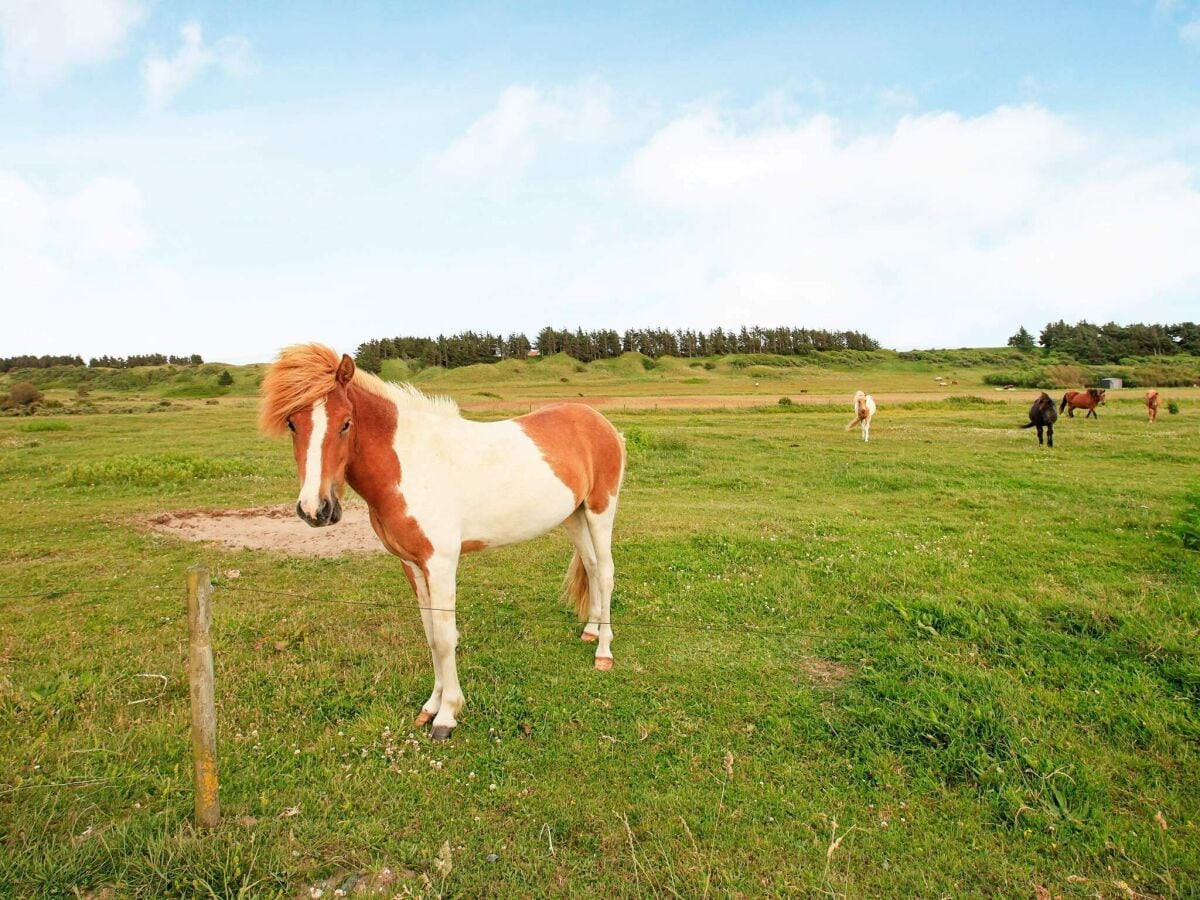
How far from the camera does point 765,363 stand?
11394cm

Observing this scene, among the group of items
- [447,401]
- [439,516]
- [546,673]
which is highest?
[447,401]

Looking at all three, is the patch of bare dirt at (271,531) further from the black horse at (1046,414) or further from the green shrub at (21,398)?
the green shrub at (21,398)

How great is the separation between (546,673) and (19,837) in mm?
3575

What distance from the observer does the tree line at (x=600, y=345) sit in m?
116

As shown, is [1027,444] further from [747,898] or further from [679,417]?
[747,898]

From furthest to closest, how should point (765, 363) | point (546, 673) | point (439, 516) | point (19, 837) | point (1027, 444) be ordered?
point (765, 363), point (1027, 444), point (546, 673), point (439, 516), point (19, 837)

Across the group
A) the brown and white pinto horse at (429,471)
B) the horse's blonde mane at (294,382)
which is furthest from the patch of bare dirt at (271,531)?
the horse's blonde mane at (294,382)

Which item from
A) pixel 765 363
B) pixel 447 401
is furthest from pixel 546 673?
pixel 765 363

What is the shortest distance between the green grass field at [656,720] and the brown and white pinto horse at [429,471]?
2.90 feet

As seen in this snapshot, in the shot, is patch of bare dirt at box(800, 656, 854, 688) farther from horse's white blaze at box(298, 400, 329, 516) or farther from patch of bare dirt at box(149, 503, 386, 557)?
patch of bare dirt at box(149, 503, 386, 557)

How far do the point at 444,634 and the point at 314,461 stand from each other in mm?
1695

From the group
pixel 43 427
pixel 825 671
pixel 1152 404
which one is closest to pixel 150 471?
pixel 825 671

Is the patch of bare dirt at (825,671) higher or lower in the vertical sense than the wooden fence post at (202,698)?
lower

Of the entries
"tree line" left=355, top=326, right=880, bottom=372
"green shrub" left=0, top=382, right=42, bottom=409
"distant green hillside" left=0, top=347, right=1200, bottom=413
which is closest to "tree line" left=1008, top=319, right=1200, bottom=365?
"distant green hillside" left=0, top=347, right=1200, bottom=413
